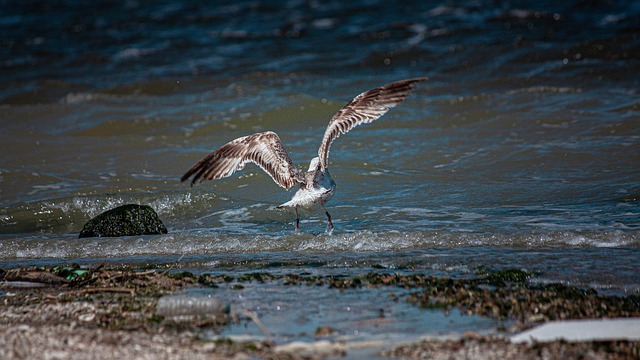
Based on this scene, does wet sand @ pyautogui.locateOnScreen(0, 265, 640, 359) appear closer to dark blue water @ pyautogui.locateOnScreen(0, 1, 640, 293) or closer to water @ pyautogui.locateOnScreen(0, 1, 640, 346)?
water @ pyautogui.locateOnScreen(0, 1, 640, 346)

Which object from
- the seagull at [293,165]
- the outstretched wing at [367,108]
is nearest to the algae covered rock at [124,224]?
the seagull at [293,165]

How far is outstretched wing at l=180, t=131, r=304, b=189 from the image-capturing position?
312 inches

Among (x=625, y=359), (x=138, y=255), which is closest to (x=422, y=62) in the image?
(x=138, y=255)

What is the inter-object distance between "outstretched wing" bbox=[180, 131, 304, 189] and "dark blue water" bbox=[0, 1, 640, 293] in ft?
1.71

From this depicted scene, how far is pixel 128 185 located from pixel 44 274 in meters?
4.60

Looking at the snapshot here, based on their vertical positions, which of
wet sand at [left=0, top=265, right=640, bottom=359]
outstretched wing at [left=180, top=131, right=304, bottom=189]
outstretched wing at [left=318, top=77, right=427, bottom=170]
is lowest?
wet sand at [left=0, top=265, right=640, bottom=359]

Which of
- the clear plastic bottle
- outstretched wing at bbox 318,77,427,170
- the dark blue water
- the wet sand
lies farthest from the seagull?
the clear plastic bottle

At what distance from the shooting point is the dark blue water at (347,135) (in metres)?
7.14

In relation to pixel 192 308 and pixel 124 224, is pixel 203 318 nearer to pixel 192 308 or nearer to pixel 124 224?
pixel 192 308

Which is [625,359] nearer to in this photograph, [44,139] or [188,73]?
Answer: [44,139]

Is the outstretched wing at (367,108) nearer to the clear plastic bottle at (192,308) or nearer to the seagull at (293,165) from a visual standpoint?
the seagull at (293,165)

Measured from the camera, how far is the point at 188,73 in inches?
682

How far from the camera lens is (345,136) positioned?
39.5 feet

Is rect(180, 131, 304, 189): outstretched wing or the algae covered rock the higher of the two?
rect(180, 131, 304, 189): outstretched wing
